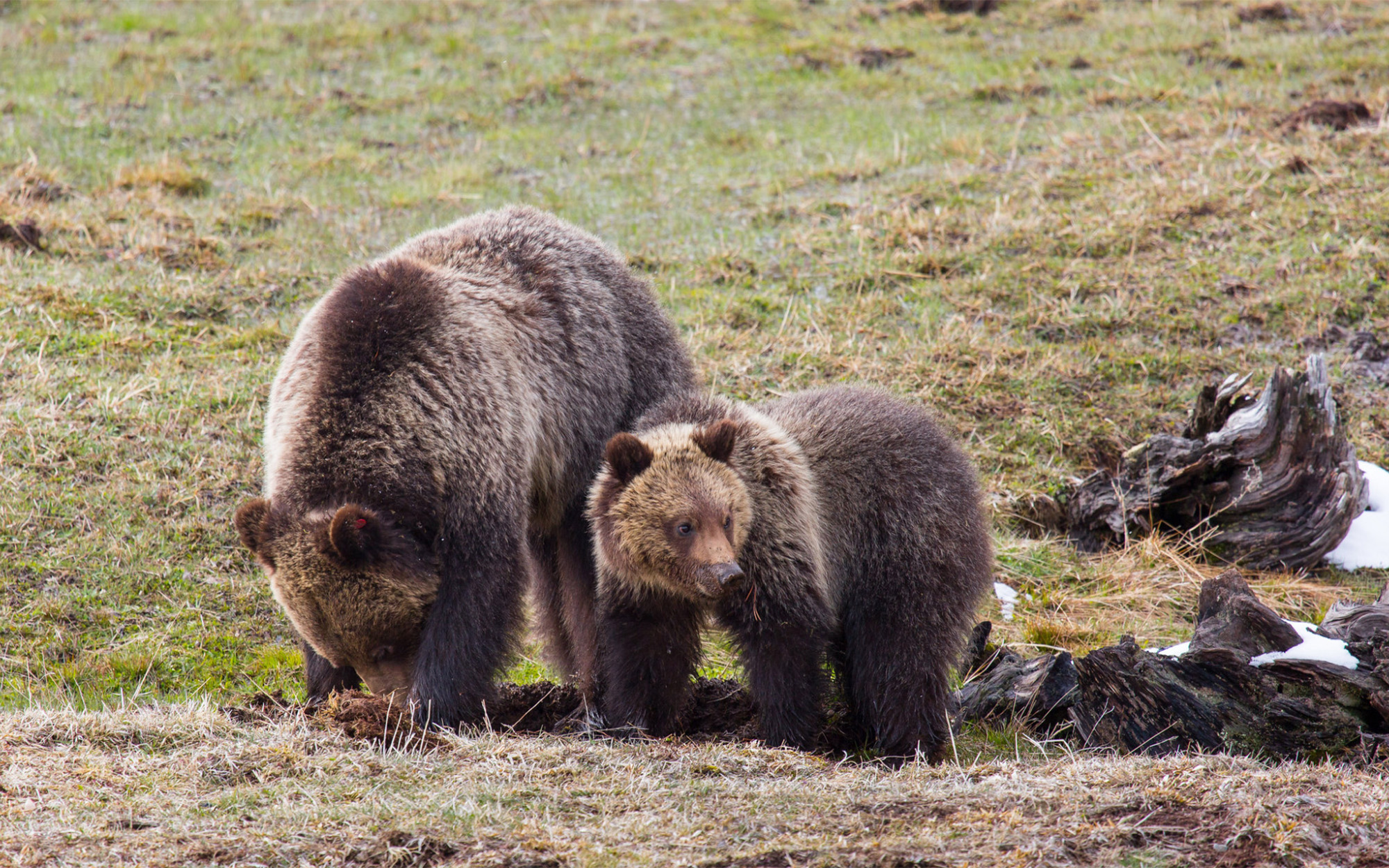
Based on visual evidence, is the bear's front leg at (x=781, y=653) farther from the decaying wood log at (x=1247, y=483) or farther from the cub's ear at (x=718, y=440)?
the decaying wood log at (x=1247, y=483)

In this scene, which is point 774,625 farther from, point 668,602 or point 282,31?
point 282,31

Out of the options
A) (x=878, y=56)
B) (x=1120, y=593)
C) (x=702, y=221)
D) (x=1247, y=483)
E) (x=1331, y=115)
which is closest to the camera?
(x=1120, y=593)

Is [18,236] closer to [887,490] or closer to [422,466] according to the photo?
[422,466]

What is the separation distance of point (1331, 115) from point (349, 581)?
13.7 metres

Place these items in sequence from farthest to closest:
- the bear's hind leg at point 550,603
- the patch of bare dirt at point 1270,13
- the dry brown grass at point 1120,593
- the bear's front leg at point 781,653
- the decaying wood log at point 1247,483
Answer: the patch of bare dirt at point 1270,13
the decaying wood log at point 1247,483
the dry brown grass at point 1120,593
the bear's hind leg at point 550,603
the bear's front leg at point 781,653

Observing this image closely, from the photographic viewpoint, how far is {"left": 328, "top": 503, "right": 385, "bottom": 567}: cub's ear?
5059mm

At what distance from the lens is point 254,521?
5387mm

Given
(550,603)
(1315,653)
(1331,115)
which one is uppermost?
(1331,115)

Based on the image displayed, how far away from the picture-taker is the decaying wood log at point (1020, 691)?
627 cm

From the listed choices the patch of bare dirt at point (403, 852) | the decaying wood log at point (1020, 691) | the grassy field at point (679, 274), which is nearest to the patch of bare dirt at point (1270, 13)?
the grassy field at point (679, 274)

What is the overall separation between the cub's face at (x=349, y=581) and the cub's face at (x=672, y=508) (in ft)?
3.13

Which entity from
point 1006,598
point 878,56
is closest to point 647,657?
point 1006,598

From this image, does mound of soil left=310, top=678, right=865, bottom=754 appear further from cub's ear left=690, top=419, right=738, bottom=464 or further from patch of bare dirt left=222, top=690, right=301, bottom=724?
cub's ear left=690, top=419, right=738, bottom=464

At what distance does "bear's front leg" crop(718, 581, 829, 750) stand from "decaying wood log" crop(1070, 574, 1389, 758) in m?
1.39
